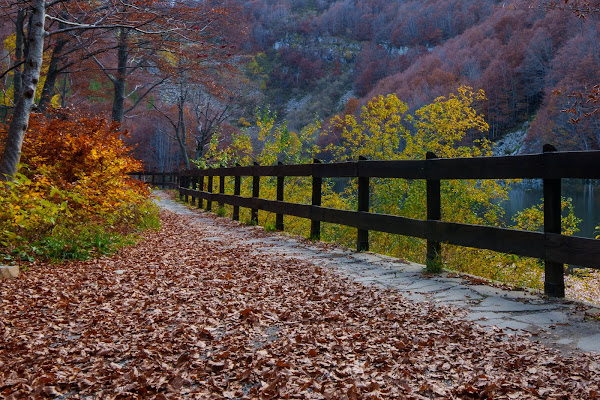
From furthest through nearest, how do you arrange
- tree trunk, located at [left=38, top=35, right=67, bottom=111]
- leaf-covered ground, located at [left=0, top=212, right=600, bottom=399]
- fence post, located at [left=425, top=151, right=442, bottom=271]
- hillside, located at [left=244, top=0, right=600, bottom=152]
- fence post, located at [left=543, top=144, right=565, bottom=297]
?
hillside, located at [left=244, top=0, right=600, bottom=152], tree trunk, located at [left=38, top=35, right=67, bottom=111], fence post, located at [left=425, top=151, right=442, bottom=271], fence post, located at [left=543, top=144, right=565, bottom=297], leaf-covered ground, located at [left=0, top=212, right=600, bottom=399]

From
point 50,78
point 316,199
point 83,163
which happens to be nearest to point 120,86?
point 50,78

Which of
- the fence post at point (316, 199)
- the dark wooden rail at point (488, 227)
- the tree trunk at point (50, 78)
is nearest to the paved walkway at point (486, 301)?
the dark wooden rail at point (488, 227)

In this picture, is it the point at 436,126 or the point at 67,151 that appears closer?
the point at 67,151

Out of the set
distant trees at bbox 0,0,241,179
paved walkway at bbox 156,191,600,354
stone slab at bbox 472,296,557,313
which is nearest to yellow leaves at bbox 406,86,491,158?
distant trees at bbox 0,0,241,179

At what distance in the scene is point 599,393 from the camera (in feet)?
7.97

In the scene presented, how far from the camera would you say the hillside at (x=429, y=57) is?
6384cm

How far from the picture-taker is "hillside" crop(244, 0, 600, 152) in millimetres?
63844

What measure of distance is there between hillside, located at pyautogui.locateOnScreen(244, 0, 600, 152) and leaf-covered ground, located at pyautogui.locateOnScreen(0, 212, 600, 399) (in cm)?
3754

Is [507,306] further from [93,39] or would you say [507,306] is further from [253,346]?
[93,39]

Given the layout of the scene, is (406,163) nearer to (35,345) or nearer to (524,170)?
(524,170)

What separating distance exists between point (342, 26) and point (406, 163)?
597ft

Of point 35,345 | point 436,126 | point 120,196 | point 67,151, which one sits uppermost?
point 436,126

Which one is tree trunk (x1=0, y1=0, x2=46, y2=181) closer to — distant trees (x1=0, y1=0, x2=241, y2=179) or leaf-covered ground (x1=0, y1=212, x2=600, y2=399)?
distant trees (x1=0, y1=0, x2=241, y2=179)

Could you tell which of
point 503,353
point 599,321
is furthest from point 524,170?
point 503,353
